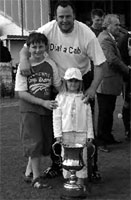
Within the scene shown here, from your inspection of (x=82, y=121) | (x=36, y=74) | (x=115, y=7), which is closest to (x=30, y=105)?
(x=36, y=74)

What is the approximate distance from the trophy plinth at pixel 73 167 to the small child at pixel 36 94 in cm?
48

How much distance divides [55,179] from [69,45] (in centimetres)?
148

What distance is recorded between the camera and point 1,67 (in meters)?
14.5

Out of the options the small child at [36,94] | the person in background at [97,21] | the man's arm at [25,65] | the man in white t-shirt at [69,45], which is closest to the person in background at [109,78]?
the person in background at [97,21]

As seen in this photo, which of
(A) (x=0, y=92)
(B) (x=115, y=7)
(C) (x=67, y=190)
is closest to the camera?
(C) (x=67, y=190)

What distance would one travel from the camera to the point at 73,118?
15.6 feet

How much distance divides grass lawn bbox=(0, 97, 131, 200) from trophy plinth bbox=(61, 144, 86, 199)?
15cm

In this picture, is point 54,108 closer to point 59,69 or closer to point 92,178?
point 59,69

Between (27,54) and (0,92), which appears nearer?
(27,54)

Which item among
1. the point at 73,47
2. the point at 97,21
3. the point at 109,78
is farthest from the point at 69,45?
the point at 97,21

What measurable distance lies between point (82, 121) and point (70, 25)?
3.19ft

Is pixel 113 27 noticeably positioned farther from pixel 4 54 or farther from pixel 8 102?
pixel 4 54

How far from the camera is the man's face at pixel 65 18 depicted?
4.93 metres

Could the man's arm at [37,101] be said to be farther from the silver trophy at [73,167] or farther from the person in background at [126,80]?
the person in background at [126,80]
